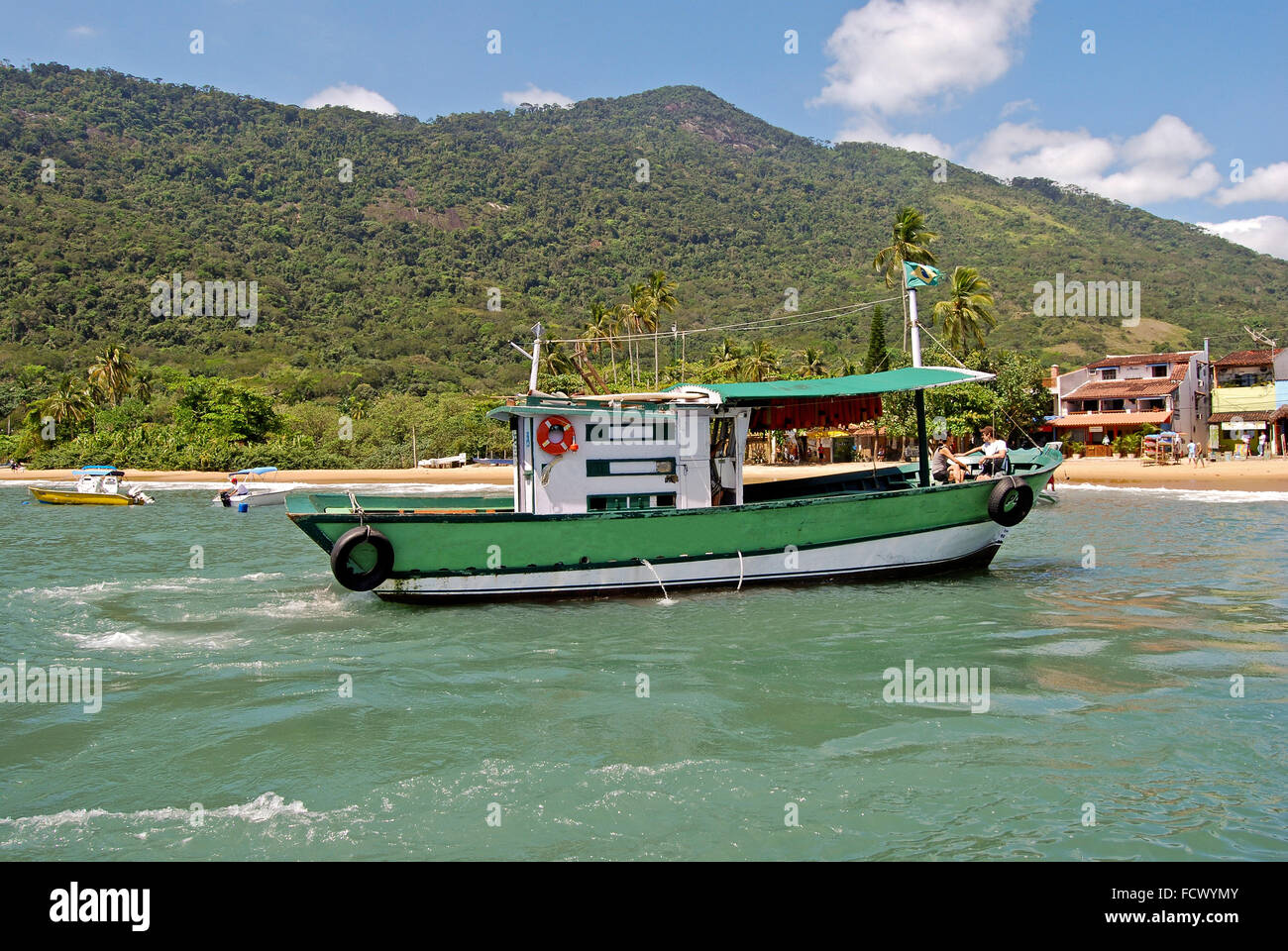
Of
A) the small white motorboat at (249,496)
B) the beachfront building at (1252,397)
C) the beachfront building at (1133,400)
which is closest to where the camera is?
the small white motorboat at (249,496)

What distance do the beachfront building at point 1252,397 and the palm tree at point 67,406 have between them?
71.1 metres

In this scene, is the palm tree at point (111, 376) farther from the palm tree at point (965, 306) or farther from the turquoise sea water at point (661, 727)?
the turquoise sea water at point (661, 727)

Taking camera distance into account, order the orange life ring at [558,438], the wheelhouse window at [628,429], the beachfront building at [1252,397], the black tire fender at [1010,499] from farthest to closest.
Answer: the beachfront building at [1252,397], the black tire fender at [1010,499], the wheelhouse window at [628,429], the orange life ring at [558,438]

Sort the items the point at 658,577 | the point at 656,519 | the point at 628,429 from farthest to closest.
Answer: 1. the point at 628,429
2. the point at 658,577
3. the point at 656,519

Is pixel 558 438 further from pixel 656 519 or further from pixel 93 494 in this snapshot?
pixel 93 494

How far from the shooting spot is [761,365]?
177 feet

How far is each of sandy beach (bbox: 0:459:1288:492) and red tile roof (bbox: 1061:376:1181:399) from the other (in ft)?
24.5

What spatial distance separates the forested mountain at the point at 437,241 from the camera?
301 feet

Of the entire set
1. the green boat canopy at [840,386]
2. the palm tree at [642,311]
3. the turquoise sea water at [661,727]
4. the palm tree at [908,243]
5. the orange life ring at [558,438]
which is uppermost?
the palm tree at [908,243]

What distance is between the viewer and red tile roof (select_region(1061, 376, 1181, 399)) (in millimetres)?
50375

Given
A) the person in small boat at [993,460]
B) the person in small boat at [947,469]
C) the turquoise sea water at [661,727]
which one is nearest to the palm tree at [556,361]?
the person in small boat at [947,469]

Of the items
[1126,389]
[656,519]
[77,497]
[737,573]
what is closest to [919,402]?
[737,573]

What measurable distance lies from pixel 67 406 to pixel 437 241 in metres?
83.4
